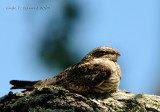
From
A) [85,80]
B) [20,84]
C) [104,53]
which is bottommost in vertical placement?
[85,80]

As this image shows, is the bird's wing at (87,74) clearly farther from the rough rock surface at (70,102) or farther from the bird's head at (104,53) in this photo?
the bird's head at (104,53)

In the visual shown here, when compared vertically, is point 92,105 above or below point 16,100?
below

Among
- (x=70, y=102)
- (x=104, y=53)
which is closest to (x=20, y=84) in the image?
(x=70, y=102)

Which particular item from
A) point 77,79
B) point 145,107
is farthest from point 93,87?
point 145,107

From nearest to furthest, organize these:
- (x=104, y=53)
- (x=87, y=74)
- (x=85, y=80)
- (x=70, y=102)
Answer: (x=70, y=102) → (x=85, y=80) → (x=87, y=74) → (x=104, y=53)

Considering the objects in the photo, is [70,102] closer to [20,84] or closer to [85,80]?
[85,80]

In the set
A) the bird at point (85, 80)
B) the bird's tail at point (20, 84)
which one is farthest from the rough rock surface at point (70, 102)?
the bird's tail at point (20, 84)

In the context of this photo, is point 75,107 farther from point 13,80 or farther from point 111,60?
point 111,60

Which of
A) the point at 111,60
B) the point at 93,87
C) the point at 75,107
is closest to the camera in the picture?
the point at 75,107
